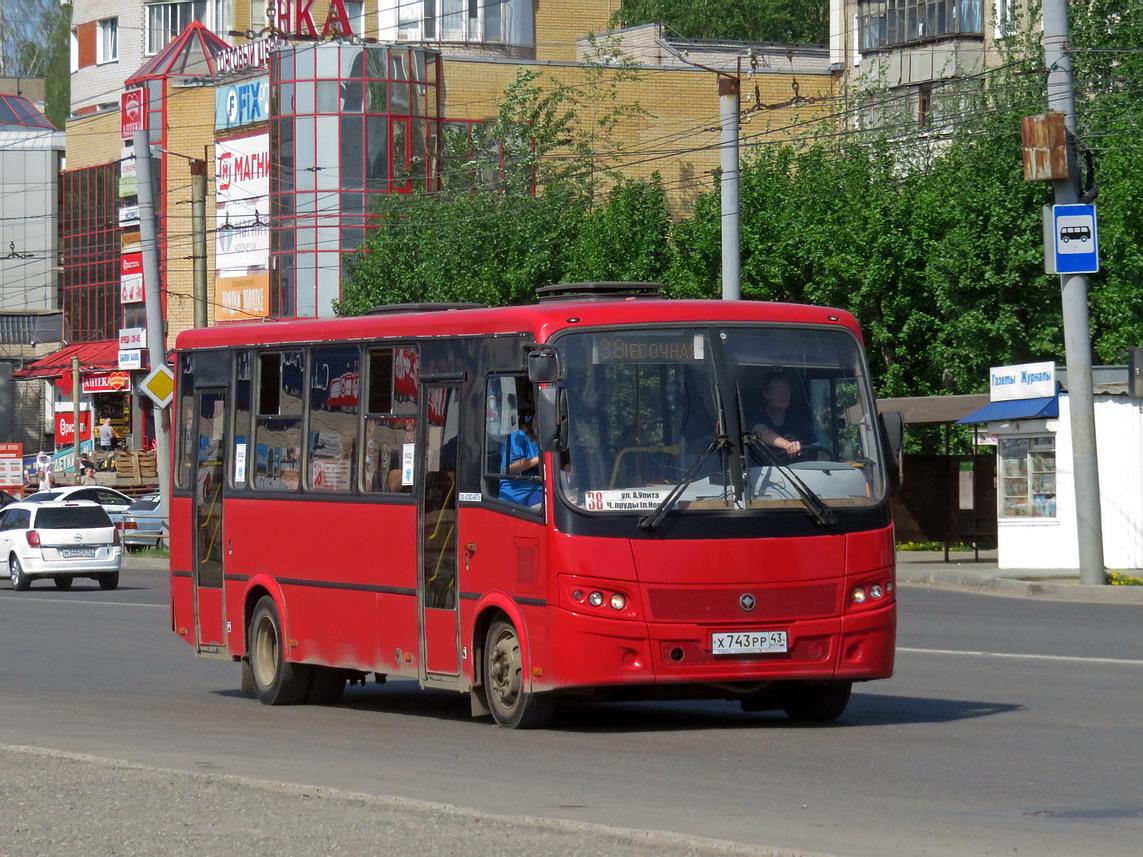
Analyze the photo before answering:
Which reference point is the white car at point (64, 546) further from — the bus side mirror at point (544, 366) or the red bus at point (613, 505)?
the bus side mirror at point (544, 366)

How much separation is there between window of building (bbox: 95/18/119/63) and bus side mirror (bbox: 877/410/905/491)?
86606 mm

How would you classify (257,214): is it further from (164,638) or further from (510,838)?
(510,838)

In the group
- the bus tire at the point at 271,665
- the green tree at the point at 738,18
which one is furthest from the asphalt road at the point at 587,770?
the green tree at the point at 738,18

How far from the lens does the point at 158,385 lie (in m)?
38.8

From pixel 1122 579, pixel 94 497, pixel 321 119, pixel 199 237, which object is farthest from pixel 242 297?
pixel 1122 579

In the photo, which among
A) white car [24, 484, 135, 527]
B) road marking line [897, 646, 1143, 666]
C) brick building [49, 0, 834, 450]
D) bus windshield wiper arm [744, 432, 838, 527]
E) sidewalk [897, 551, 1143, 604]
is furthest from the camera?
brick building [49, 0, 834, 450]

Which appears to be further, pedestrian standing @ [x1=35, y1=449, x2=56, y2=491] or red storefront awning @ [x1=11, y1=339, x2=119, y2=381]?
red storefront awning @ [x1=11, y1=339, x2=119, y2=381]

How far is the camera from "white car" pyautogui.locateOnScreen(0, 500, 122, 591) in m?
36.4

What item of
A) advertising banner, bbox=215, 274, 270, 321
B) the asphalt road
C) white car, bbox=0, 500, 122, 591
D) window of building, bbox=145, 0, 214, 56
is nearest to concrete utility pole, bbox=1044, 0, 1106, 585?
the asphalt road

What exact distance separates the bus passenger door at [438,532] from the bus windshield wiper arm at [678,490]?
1.62 meters

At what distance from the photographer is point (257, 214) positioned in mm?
68188

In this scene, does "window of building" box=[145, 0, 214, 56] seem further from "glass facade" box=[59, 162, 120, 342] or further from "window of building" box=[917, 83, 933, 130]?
"window of building" box=[917, 83, 933, 130]

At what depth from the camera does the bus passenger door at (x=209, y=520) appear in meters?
16.1

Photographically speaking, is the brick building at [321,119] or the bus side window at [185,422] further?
the brick building at [321,119]
